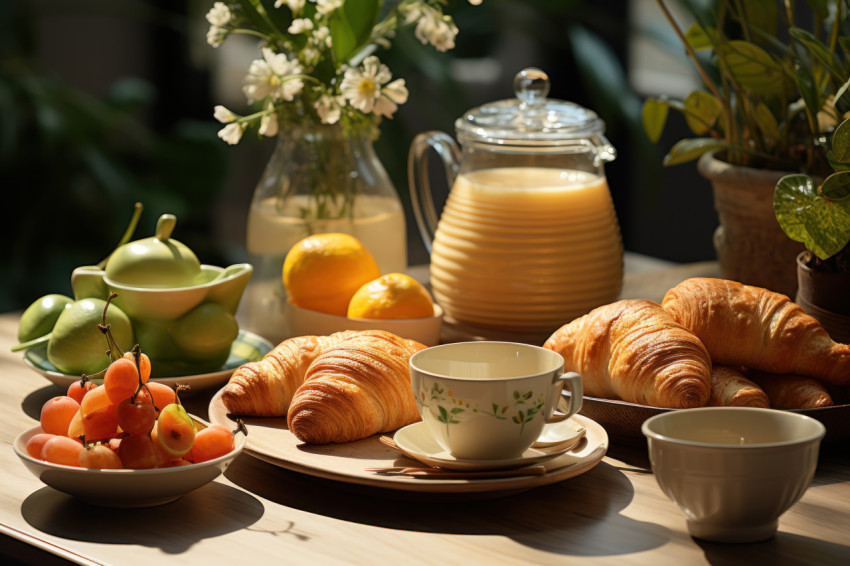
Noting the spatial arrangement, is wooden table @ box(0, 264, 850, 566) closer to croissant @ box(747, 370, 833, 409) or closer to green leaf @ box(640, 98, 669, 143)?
croissant @ box(747, 370, 833, 409)

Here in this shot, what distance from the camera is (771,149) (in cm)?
114

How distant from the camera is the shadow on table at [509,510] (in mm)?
658

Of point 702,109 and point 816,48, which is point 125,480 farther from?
point 702,109

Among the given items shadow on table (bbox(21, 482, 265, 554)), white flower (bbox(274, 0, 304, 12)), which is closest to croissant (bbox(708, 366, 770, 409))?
shadow on table (bbox(21, 482, 265, 554))

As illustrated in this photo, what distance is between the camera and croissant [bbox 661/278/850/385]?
0.81 m

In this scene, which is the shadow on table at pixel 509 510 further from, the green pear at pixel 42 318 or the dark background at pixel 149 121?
the dark background at pixel 149 121

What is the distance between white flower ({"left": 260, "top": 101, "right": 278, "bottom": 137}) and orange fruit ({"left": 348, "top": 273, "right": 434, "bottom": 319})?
0.20 m

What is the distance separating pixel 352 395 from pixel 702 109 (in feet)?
2.08

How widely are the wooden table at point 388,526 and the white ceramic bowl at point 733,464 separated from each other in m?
0.02

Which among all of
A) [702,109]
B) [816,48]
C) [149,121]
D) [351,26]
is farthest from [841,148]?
[149,121]

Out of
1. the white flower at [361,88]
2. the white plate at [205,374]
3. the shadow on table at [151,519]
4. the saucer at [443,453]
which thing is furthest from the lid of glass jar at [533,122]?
the shadow on table at [151,519]

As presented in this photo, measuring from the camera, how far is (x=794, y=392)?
81 cm

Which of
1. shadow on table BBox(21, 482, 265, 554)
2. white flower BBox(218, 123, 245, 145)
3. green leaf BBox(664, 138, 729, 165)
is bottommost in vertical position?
shadow on table BBox(21, 482, 265, 554)

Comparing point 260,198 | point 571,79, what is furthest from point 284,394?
point 571,79
